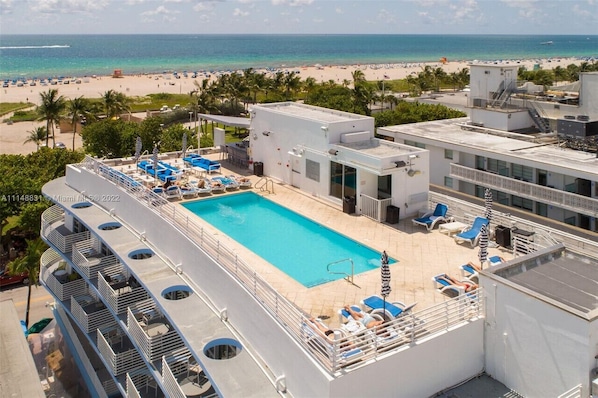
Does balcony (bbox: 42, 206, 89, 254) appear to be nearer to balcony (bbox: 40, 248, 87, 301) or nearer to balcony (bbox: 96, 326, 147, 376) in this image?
balcony (bbox: 40, 248, 87, 301)

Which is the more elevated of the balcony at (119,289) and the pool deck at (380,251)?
the pool deck at (380,251)

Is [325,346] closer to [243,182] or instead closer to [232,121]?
[243,182]

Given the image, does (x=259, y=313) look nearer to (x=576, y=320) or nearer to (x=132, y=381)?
(x=576, y=320)

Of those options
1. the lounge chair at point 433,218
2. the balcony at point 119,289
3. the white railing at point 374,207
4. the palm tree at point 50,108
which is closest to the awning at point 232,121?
the white railing at point 374,207

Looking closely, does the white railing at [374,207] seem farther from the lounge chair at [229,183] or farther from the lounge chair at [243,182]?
the lounge chair at [229,183]

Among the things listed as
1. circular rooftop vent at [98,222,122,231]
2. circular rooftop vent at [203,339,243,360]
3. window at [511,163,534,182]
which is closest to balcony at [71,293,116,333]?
circular rooftop vent at [98,222,122,231]
